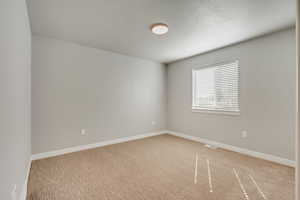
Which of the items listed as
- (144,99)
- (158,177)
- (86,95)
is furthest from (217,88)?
(86,95)

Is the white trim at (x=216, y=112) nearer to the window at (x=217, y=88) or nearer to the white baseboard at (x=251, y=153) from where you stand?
the window at (x=217, y=88)

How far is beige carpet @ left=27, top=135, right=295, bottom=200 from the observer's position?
1.65 m

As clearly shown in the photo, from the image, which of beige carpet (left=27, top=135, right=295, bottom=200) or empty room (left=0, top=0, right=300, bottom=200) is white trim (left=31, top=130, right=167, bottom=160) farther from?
beige carpet (left=27, top=135, right=295, bottom=200)

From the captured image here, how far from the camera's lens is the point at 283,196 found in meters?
1.62

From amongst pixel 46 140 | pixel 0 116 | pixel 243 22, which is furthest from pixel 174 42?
pixel 46 140

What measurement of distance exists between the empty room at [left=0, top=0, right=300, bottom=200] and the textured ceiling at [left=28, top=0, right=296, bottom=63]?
2 cm

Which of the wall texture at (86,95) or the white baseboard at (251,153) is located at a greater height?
the wall texture at (86,95)

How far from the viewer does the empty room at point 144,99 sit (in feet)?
5.54

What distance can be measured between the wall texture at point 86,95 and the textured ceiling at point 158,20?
408 mm

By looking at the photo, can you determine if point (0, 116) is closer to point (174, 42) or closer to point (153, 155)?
point (153, 155)

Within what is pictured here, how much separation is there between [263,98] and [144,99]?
113 inches

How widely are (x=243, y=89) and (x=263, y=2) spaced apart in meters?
1.64

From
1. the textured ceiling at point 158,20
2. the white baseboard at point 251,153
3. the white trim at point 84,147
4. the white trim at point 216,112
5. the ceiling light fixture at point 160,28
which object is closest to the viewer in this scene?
the textured ceiling at point 158,20

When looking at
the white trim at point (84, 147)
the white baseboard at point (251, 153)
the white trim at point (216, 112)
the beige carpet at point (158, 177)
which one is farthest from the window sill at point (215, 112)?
the white trim at point (84, 147)
